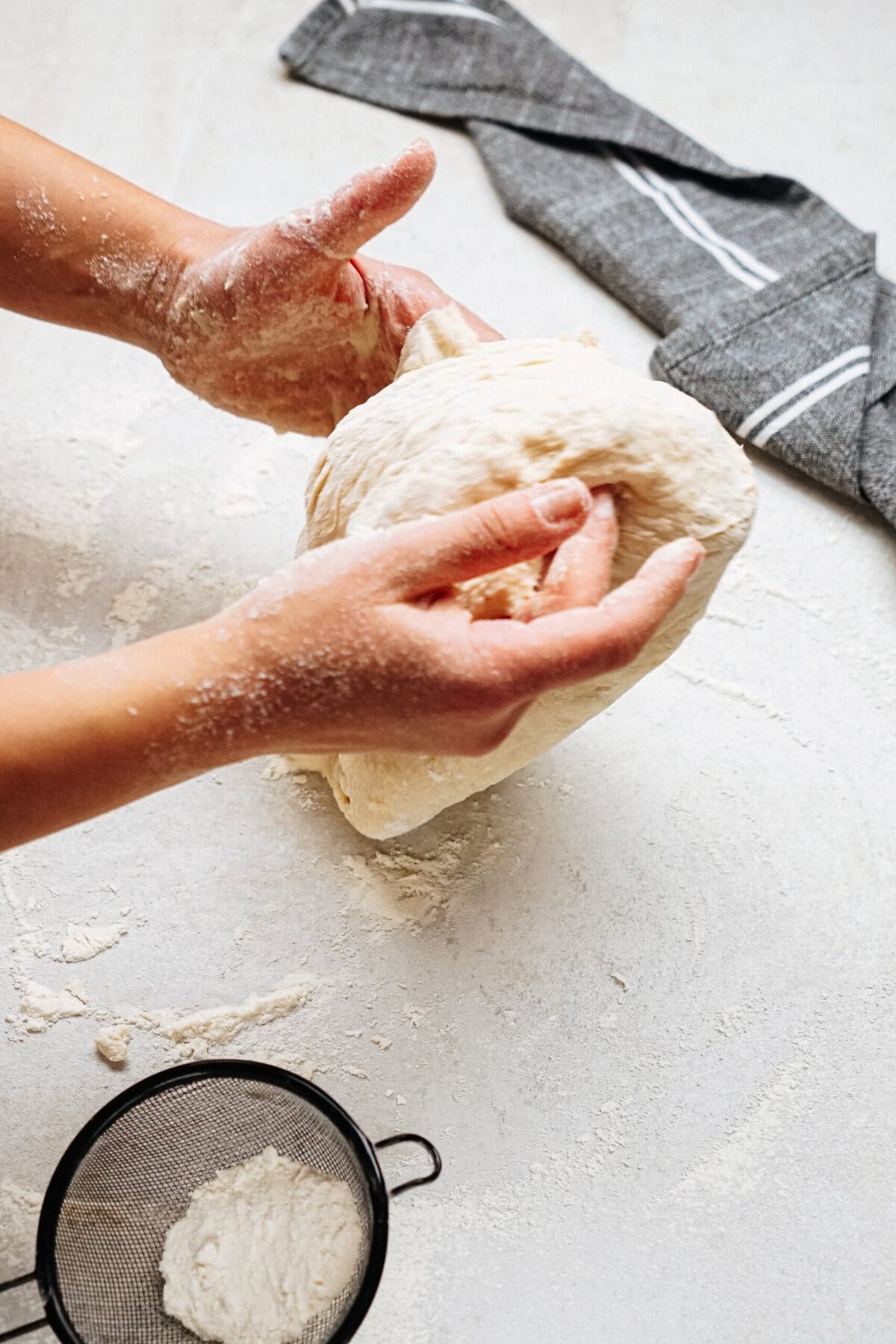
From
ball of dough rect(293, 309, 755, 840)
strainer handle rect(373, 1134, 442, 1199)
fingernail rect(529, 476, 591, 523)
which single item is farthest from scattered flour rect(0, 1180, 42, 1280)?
fingernail rect(529, 476, 591, 523)

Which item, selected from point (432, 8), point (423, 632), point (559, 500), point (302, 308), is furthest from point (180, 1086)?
point (432, 8)

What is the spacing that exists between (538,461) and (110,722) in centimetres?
44

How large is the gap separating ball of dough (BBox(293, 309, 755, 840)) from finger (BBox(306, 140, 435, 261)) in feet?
0.51

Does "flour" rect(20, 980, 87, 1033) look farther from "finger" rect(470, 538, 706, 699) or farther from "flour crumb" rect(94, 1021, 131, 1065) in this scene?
"finger" rect(470, 538, 706, 699)

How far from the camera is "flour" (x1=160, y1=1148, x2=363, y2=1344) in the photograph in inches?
42.9

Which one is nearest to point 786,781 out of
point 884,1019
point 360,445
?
point 884,1019

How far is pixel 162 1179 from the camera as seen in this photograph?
1.17 m

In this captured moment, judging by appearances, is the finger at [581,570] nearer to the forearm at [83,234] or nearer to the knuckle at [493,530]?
the knuckle at [493,530]

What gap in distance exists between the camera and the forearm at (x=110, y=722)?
3.01 feet

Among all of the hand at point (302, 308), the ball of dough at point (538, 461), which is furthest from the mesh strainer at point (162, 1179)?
the hand at point (302, 308)

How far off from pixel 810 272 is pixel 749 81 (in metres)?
0.59

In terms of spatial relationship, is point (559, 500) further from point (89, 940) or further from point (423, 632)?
point (89, 940)

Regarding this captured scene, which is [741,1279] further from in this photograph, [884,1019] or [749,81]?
[749,81]

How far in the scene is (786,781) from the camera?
1493 mm
